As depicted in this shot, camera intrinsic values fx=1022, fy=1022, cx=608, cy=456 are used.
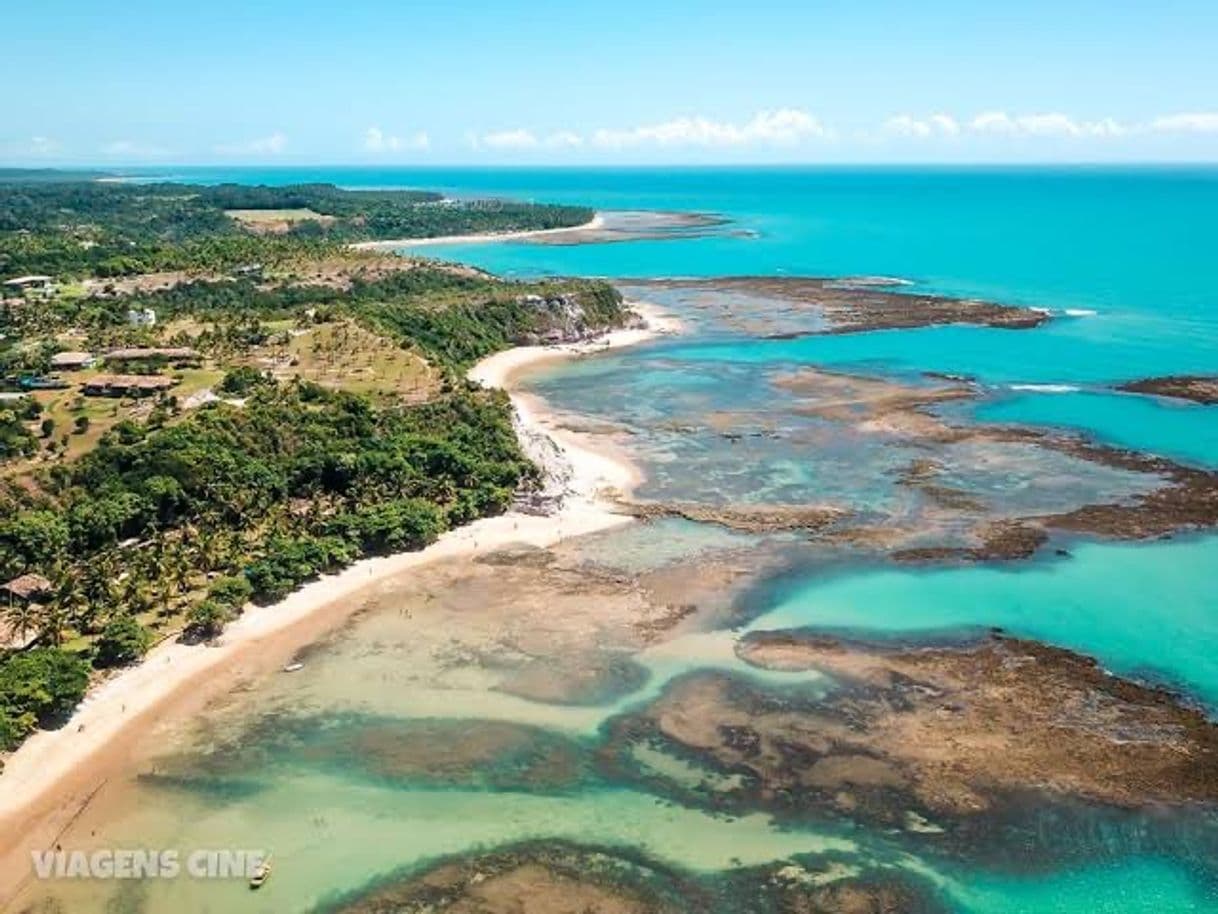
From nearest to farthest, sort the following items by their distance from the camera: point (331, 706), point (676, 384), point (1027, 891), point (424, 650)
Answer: point (1027, 891) → point (331, 706) → point (424, 650) → point (676, 384)

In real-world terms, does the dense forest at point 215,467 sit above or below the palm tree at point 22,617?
above

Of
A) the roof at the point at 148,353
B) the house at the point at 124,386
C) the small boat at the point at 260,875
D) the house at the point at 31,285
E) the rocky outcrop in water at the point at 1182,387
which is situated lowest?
the small boat at the point at 260,875

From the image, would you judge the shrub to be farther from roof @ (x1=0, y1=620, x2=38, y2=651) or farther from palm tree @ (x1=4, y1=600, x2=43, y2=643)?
palm tree @ (x1=4, y1=600, x2=43, y2=643)

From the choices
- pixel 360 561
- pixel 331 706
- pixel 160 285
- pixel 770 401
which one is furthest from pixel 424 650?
pixel 160 285

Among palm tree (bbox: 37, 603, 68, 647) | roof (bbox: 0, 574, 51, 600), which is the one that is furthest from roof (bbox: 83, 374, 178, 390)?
palm tree (bbox: 37, 603, 68, 647)

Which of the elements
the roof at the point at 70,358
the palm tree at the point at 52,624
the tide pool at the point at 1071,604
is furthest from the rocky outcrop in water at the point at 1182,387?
the roof at the point at 70,358

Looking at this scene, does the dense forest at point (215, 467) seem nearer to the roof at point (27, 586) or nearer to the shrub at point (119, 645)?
the shrub at point (119, 645)

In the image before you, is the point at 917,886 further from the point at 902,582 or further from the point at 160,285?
the point at 160,285
